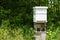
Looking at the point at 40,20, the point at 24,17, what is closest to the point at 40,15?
the point at 40,20

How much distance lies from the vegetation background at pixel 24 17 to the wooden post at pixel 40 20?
926 mm

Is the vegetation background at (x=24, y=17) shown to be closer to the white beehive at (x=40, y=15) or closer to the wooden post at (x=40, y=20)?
the wooden post at (x=40, y=20)

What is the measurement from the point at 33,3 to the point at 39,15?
2398 millimetres

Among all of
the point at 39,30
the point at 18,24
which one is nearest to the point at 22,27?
the point at 18,24

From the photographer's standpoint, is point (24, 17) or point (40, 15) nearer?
point (40, 15)

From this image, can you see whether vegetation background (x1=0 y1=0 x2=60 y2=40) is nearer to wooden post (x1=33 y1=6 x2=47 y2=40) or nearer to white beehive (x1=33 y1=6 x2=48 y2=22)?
wooden post (x1=33 y1=6 x2=47 y2=40)

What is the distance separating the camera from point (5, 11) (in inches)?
355

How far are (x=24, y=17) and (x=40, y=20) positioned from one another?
7.94 ft

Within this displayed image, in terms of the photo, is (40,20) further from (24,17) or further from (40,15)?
(24,17)

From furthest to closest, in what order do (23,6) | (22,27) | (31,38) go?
(23,6) → (22,27) → (31,38)

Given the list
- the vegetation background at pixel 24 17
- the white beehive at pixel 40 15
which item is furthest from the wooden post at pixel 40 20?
the vegetation background at pixel 24 17

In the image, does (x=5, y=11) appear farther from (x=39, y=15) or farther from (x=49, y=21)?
(x=39, y=15)

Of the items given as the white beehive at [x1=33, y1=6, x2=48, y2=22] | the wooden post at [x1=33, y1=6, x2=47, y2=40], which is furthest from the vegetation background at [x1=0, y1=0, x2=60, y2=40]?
the white beehive at [x1=33, y1=6, x2=48, y2=22]

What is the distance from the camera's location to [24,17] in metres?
9.32
